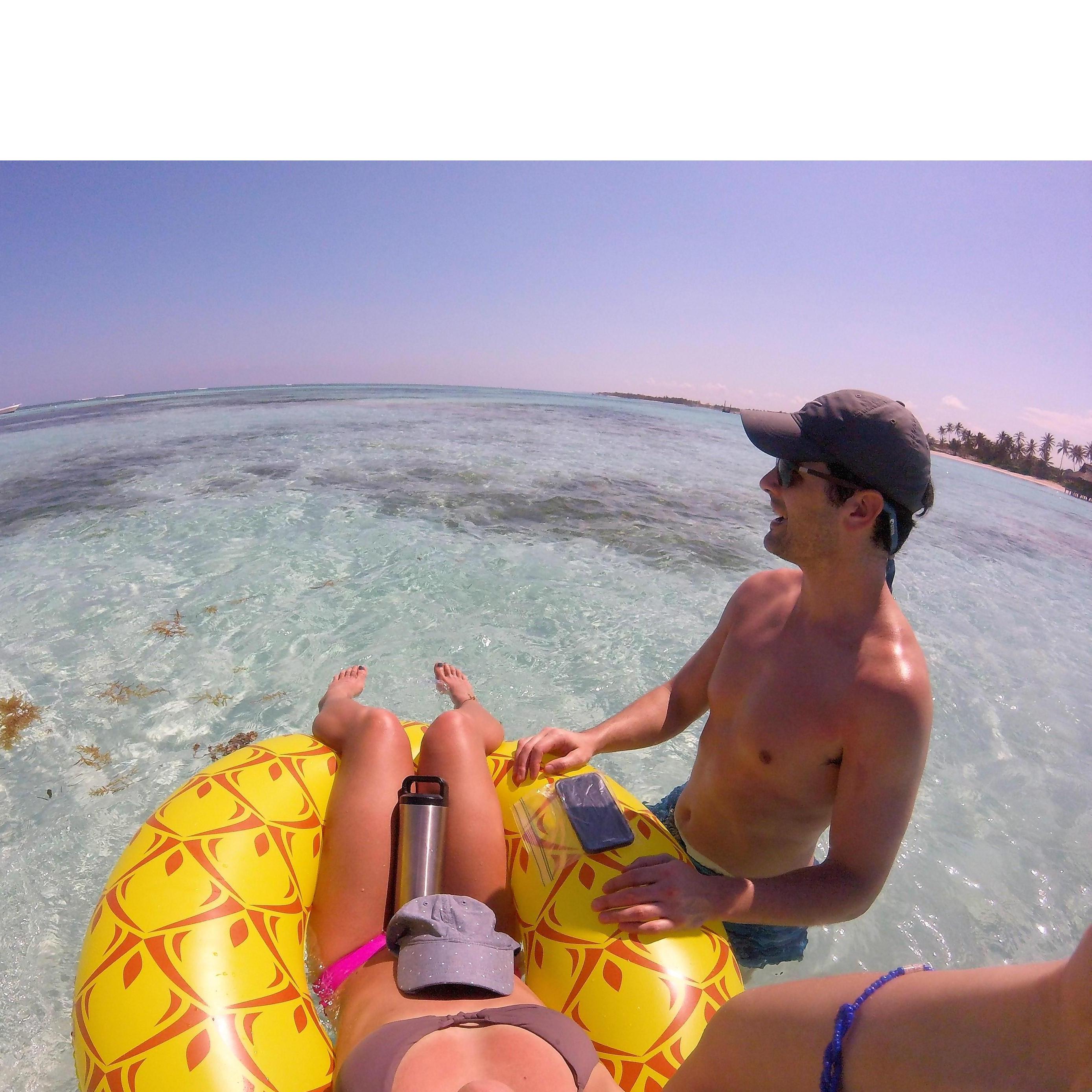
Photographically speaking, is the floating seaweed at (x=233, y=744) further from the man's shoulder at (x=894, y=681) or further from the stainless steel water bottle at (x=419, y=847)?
the man's shoulder at (x=894, y=681)

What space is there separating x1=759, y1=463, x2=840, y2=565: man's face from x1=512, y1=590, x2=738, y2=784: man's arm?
334 mm

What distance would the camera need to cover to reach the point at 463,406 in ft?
90.6

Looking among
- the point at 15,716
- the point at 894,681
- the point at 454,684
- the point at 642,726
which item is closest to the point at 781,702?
the point at 894,681

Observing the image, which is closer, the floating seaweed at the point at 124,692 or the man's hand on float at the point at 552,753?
the man's hand on float at the point at 552,753

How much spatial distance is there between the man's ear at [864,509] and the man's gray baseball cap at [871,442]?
0.08 feet

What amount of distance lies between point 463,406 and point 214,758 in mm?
25391

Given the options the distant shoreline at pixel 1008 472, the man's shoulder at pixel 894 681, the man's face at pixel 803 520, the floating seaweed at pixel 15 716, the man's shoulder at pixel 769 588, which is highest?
the man's face at pixel 803 520

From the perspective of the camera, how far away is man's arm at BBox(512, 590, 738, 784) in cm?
207

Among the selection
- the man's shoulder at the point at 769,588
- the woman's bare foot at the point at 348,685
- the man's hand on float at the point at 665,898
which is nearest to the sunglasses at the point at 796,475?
the man's shoulder at the point at 769,588

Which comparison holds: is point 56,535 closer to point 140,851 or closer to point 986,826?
point 140,851

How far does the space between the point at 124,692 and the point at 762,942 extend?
372 cm

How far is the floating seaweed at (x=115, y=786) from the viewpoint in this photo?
3070mm

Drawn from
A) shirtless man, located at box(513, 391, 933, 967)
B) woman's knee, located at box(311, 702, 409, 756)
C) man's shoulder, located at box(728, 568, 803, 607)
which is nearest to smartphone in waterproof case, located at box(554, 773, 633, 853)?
shirtless man, located at box(513, 391, 933, 967)

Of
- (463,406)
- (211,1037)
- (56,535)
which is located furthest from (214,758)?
(463,406)
